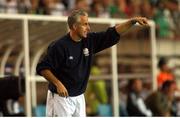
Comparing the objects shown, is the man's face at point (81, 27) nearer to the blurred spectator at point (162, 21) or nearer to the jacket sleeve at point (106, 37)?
the jacket sleeve at point (106, 37)

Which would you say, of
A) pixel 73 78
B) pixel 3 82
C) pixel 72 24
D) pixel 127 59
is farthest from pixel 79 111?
pixel 127 59

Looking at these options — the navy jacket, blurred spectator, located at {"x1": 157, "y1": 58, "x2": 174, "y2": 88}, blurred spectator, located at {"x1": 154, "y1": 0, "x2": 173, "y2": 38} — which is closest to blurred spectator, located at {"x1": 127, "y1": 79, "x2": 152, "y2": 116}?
blurred spectator, located at {"x1": 157, "y1": 58, "x2": 174, "y2": 88}

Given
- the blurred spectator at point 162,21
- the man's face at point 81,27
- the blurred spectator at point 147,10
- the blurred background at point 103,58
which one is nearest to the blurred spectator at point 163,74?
the blurred background at point 103,58

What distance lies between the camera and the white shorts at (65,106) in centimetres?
989

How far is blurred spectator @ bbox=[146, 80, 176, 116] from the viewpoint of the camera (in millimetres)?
15805

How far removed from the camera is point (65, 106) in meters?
9.89

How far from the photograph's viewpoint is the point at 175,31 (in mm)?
21875

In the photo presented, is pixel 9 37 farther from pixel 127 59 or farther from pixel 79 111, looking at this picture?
pixel 79 111

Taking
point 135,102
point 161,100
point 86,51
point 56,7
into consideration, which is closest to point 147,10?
point 56,7

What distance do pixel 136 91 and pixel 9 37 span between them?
2.73m

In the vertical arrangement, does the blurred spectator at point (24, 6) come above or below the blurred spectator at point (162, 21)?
above

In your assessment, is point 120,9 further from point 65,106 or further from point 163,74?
point 65,106

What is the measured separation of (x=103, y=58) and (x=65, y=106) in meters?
10.5

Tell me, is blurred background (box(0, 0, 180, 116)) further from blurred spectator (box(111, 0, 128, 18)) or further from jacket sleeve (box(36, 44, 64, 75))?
jacket sleeve (box(36, 44, 64, 75))
